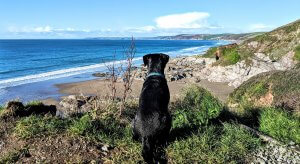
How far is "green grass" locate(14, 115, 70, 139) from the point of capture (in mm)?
7160

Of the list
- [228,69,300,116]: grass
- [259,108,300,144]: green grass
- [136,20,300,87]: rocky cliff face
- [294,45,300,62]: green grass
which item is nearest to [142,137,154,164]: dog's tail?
[259,108,300,144]: green grass

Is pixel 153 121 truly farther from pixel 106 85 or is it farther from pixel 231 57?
pixel 231 57

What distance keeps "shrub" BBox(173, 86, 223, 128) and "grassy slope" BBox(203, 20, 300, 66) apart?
27.2 meters

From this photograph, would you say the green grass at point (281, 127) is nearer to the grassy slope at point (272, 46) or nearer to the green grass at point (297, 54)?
the green grass at point (297, 54)

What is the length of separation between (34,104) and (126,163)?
155 inches

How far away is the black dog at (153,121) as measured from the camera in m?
6.52

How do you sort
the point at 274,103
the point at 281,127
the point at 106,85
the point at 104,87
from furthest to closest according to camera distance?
the point at 106,85
the point at 104,87
the point at 274,103
the point at 281,127

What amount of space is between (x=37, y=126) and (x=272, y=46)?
33.9 metres

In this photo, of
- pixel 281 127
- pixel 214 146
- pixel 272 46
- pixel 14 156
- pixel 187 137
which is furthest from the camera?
pixel 272 46

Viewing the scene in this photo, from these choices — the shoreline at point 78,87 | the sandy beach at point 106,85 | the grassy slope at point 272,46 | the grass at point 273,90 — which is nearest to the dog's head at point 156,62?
the grass at point 273,90

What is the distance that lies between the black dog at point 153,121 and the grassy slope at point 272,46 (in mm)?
30134

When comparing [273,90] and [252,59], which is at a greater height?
[273,90]

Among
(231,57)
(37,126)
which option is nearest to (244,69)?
(231,57)

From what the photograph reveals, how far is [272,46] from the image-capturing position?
3762 cm
